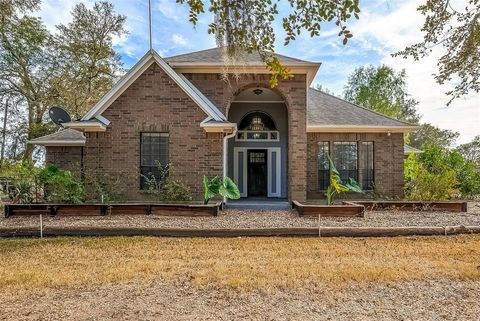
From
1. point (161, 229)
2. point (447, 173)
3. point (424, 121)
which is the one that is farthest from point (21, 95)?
point (424, 121)

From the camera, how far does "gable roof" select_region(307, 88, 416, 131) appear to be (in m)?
12.8

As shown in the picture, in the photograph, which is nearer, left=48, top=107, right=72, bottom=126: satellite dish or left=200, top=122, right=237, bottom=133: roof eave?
left=200, top=122, right=237, bottom=133: roof eave

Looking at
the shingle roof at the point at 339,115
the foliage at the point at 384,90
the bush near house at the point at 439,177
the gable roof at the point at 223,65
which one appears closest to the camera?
the gable roof at the point at 223,65

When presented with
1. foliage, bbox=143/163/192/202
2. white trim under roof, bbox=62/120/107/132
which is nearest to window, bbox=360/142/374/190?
foliage, bbox=143/163/192/202

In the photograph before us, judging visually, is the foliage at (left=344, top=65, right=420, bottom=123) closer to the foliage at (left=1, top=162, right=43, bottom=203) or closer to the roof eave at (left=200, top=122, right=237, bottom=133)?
the roof eave at (left=200, top=122, right=237, bottom=133)

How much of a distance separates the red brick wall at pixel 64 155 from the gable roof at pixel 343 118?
997 cm

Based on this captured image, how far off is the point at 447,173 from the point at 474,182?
4.89m

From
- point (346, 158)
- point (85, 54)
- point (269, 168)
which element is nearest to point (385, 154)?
point (346, 158)

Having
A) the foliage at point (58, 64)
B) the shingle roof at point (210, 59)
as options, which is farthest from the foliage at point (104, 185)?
the foliage at point (58, 64)

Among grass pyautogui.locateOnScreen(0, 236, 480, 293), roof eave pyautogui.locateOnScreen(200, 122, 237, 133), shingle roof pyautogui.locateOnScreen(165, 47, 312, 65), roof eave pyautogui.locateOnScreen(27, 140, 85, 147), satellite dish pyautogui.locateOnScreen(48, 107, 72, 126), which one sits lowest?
grass pyautogui.locateOnScreen(0, 236, 480, 293)

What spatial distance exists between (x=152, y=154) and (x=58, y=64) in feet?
64.2

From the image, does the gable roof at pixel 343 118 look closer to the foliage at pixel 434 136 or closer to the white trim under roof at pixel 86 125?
the white trim under roof at pixel 86 125

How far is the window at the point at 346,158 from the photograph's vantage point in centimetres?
1355

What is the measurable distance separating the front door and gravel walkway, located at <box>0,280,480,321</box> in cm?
1064
